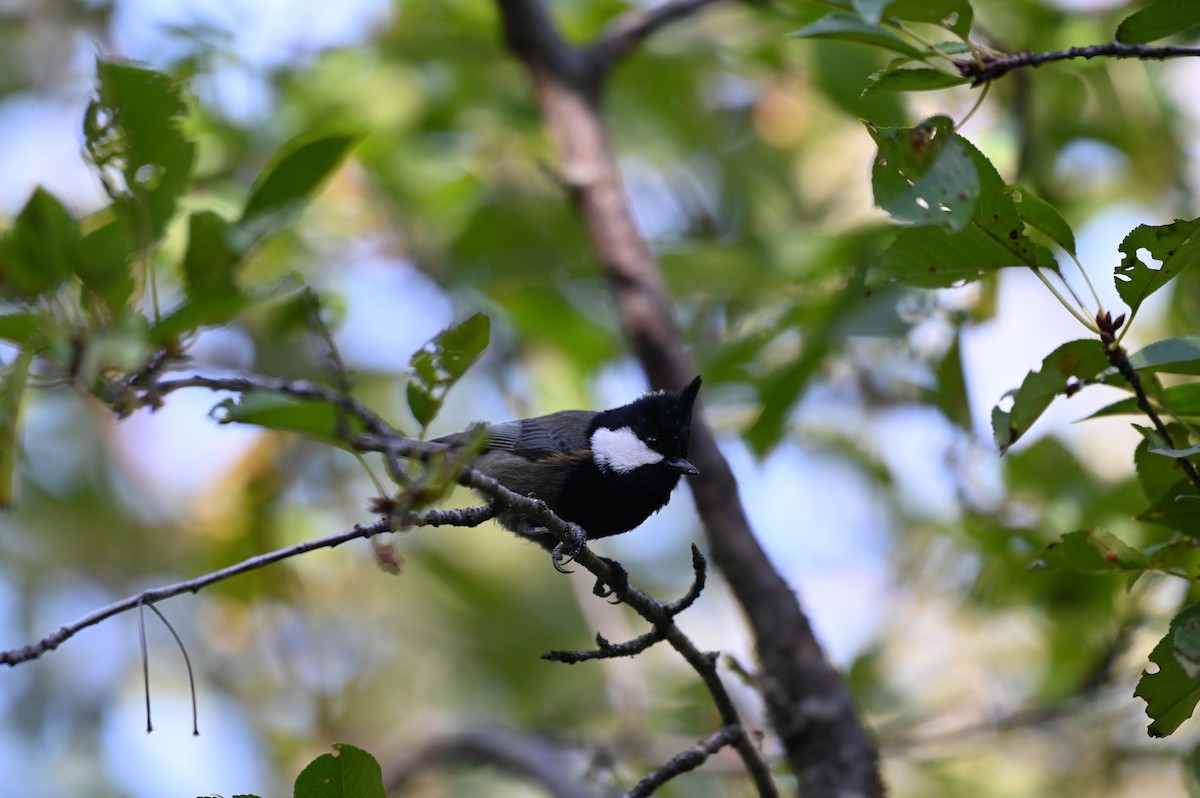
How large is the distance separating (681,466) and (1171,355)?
1.69 meters

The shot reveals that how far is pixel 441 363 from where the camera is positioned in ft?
5.09

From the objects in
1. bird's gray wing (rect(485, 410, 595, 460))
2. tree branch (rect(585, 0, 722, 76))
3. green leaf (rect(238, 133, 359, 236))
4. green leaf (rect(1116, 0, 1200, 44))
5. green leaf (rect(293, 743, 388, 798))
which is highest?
tree branch (rect(585, 0, 722, 76))

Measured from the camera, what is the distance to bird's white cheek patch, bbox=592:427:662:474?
3357 mm

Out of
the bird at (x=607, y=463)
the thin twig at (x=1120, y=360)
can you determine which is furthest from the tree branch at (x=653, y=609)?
the thin twig at (x=1120, y=360)

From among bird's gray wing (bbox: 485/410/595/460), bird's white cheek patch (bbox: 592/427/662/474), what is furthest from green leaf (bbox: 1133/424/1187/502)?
bird's gray wing (bbox: 485/410/595/460)

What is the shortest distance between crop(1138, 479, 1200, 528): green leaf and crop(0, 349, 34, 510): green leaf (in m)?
1.86

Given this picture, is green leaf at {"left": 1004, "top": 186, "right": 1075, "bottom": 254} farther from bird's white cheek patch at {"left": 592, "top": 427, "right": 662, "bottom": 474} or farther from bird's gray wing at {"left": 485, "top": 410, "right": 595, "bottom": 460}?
bird's gray wing at {"left": 485, "top": 410, "right": 595, "bottom": 460}

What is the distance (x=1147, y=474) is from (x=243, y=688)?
4981 millimetres

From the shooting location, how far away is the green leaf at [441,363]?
1.53 metres

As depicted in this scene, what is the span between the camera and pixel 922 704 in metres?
5.12

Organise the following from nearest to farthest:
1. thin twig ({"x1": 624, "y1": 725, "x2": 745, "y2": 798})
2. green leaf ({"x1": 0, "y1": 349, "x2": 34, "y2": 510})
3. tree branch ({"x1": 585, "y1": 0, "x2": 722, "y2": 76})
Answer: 1. green leaf ({"x1": 0, "y1": 349, "x2": 34, "y2": 510})
2. thin twig ({"x1": 624, "y1": 725, "x2": 745, "y2": 798})
3. tree branch ({"x1": 585, "y1": 0, "x2": 722, "y2": 76})

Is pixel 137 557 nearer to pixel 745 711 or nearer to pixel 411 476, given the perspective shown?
pixel 745 711

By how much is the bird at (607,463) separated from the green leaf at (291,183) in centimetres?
146

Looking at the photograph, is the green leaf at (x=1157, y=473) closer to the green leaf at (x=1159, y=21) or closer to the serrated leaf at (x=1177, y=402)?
the serrated leaf at (x=1177, y=402)
